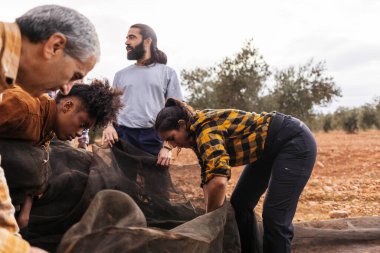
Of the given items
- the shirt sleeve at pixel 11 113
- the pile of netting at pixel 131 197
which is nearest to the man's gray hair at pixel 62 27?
the pile of netting at pixel 131 197

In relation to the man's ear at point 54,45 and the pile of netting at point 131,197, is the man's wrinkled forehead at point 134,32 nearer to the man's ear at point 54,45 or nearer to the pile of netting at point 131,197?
the pile of netting at point 131,197

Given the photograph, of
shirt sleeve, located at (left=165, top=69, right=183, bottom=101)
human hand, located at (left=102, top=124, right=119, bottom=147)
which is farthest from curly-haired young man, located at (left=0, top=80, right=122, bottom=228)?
shirt sleeve, located at (left=165, top=69, right=183, bottom=101)

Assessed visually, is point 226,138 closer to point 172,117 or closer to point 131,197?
point 172,117

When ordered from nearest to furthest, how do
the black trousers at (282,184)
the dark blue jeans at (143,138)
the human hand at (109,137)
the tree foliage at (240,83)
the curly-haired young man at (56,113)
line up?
the curly-haired young man at (56,113)
the black trousers at (282,184)
the human hand at (109,137)
the dark blue jeans at (143,138)
the tree foliage at (240,83)

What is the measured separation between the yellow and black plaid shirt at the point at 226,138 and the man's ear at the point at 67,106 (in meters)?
0.75

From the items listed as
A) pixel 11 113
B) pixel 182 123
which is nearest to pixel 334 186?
A: pixel 182 123

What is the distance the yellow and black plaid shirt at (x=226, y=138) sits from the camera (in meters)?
3.15

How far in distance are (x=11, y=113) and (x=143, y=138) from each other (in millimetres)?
1544

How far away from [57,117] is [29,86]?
55.8 inches

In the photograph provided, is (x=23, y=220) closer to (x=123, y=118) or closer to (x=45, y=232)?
(x=45, y=232)

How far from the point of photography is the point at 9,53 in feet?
4.89

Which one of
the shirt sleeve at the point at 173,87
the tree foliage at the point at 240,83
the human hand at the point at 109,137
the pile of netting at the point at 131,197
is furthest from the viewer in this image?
the tree foliage at the point at 240,83

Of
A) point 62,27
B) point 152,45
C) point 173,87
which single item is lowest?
point 173,87

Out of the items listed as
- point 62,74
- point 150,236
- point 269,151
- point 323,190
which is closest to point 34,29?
point 62,74
